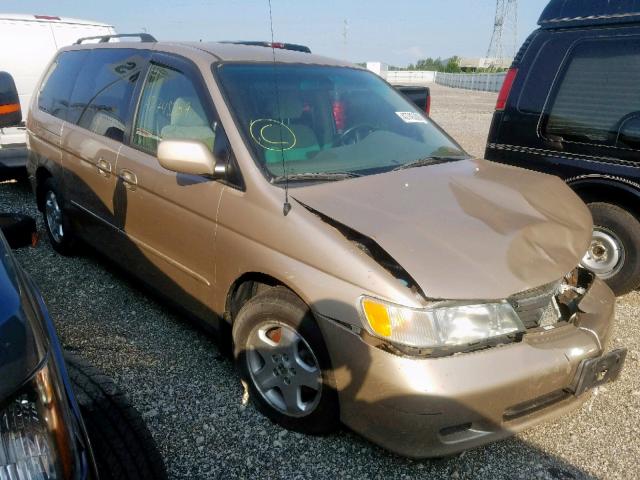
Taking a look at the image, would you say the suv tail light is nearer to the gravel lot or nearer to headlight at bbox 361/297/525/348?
the gravel lot

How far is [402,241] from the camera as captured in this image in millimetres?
2082

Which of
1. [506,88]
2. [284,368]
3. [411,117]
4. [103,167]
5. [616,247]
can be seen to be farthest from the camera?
[506,88]

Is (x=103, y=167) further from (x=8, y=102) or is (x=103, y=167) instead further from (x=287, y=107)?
(x=287, y=107)

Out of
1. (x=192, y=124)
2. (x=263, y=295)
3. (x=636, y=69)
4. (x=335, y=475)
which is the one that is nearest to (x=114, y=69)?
(x=192, y=124)

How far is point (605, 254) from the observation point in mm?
4027

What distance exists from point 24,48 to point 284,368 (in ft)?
20.0

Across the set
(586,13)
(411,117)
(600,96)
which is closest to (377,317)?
(411,117)

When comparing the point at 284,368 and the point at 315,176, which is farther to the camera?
the point at 315,176

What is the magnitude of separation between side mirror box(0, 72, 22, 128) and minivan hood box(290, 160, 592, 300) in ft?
5.37

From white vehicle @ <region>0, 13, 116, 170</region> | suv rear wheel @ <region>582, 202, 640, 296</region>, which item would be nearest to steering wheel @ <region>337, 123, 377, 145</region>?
suv rear wheel @ <region>582, 202, 640, 296</region>

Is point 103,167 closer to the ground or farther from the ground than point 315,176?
closer to the ground

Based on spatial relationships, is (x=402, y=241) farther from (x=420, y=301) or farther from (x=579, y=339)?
(x=579, y=339)

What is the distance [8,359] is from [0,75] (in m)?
2.33

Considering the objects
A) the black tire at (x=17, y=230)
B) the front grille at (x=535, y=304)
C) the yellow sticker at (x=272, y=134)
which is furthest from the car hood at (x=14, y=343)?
the front grille at (x=535, y=304)
